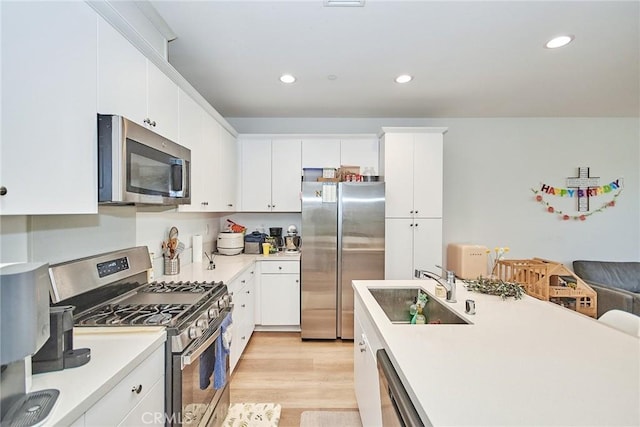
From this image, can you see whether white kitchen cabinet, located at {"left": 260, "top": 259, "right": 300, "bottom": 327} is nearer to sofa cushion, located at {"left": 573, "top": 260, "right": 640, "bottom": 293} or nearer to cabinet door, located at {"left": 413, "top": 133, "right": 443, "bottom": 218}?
cabinet door, located at {"left": 413, "top": 133, "right": 443, "bottom": 218}

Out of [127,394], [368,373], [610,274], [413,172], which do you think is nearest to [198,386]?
[127,394]

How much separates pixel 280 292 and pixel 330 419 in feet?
4.94

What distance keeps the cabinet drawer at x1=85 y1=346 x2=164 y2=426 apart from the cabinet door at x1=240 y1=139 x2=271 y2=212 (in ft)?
8.18

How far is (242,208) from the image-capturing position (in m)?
3.61

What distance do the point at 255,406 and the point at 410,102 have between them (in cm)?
321

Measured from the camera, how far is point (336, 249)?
10.4 ft

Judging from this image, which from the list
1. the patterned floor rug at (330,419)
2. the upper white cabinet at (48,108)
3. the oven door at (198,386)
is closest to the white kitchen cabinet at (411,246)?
the patterned floor rug at (330,419)

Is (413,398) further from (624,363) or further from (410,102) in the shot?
(410,102)

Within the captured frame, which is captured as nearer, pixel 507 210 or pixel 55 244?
pixel 55 244

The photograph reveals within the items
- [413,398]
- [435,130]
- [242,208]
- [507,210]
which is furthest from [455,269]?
[413,398]

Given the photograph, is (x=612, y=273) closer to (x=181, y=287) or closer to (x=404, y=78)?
(x=404, y=78)

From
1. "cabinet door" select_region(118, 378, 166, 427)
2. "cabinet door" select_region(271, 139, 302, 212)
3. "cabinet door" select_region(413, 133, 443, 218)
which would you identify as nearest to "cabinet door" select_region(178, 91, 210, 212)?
"cabinet door" select_region(271, 139, 302, 212)

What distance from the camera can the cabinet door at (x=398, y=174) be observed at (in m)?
3.32

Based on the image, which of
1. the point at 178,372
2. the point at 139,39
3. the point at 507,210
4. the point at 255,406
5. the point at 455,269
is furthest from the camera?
the point at 507,210
